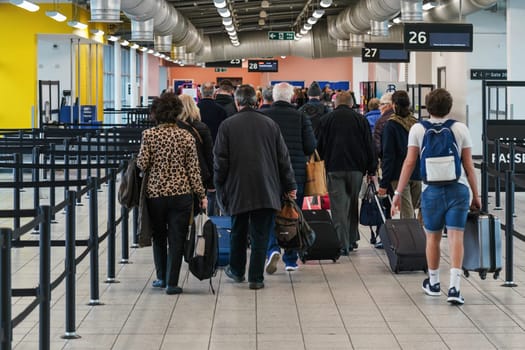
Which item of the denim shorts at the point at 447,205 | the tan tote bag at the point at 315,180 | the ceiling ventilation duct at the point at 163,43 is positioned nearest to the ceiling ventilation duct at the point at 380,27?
the ceiling ventilation duct at the point at 163,43

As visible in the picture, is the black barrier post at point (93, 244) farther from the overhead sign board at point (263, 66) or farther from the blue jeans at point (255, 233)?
the overhead sign board at point (263, 66)

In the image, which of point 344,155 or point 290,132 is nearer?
point 290,132

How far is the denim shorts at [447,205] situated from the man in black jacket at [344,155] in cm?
213

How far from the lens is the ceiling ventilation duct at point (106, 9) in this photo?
15188 millimetres

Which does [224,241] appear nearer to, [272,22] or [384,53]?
[384,53]

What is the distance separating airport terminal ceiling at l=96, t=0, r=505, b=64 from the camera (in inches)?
794

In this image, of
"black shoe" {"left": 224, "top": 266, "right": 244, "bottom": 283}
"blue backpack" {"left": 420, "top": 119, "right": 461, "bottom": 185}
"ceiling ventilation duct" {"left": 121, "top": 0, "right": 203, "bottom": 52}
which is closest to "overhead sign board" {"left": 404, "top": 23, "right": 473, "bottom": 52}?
"ceiling ventilation duct" {"left": 121, "top": 0, "right": 203, "bottom": 52}

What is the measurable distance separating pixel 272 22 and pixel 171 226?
32.0 meters

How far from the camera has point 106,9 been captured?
49.9 ft

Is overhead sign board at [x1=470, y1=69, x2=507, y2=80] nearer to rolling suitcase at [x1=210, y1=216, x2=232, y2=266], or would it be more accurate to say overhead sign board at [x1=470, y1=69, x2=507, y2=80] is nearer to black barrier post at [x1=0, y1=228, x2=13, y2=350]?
rolling suitcase at [x1=210, y1=216, x2=232, y2=266]

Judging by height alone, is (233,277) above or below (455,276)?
below

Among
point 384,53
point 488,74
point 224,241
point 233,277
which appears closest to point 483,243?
point 233,277

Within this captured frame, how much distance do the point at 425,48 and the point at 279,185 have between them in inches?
440

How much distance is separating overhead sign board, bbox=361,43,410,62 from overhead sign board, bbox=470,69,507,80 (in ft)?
6.21
